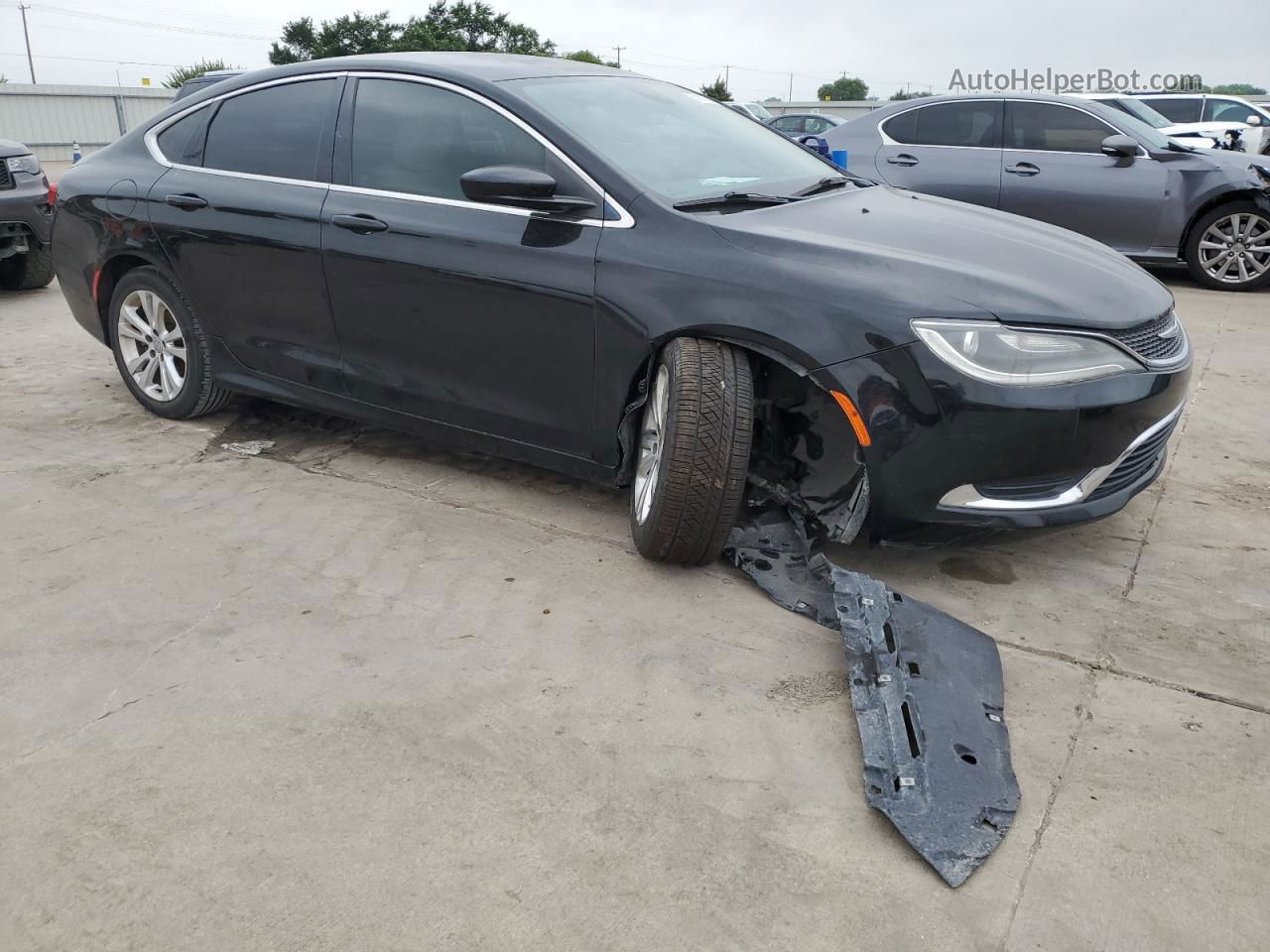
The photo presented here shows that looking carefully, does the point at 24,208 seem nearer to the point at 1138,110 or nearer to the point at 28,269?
the point at 28,269

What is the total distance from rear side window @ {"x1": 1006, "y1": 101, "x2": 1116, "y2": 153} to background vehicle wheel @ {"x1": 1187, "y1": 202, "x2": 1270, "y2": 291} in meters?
1.06

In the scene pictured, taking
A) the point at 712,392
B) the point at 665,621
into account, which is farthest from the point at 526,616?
the point at 712,392

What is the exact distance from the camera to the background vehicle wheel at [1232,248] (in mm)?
8102

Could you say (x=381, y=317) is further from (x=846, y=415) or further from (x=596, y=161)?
(x=846, y=415)

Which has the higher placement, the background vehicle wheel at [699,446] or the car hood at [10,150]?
the car hood at [10,150]

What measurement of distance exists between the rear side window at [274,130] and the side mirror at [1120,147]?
6.27 meters

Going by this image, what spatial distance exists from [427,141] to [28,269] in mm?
5850

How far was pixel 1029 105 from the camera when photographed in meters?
8.36

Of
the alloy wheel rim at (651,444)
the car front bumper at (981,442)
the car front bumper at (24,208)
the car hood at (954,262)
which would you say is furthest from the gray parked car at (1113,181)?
the car front bumper at (24,208)

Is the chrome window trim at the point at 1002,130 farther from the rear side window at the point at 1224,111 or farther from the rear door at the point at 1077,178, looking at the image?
the rear side window at the point at 1224,111

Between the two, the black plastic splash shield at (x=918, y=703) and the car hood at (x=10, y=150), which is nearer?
the black plastic splash shield at (x=918, y=703)

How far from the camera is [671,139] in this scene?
3.77m

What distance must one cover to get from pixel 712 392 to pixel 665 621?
69 centimetres

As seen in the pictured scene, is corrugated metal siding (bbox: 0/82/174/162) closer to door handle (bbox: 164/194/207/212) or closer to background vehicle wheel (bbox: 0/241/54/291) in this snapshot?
background vehicle wheel (bbox: 0/241/54/291)
